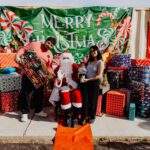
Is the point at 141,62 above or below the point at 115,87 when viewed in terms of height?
above

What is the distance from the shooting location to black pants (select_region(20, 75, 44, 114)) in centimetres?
522

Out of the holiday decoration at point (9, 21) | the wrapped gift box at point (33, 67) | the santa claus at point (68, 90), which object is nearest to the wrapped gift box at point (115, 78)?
the santa claus at point (68, 90)

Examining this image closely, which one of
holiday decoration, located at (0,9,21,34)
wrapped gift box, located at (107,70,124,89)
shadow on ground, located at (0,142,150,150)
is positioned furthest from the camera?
holiday decoration, located at (0,9,21,34)

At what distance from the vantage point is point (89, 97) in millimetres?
5230

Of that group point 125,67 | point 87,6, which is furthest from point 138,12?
point 125,67

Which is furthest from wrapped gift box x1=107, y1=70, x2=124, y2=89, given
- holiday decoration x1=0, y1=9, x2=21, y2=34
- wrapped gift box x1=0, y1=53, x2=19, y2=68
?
holiday decoration x1=0, y1=9, x2=21, y2=34

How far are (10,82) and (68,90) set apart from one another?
1.46m

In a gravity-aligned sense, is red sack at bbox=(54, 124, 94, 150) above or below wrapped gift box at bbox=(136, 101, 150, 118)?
below

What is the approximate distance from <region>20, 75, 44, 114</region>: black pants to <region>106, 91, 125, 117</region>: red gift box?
1.38 meters

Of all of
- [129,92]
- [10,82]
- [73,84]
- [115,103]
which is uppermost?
[73,84]

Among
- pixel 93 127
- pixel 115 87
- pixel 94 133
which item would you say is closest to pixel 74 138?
pixel 94 133

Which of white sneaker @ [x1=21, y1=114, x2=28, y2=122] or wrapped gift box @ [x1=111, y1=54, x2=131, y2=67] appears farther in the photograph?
wrapped gift box @ [x1=111, y1=54, x2=131, y2=67]

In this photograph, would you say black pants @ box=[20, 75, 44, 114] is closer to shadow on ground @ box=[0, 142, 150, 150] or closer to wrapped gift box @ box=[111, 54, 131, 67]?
shadow on ground @ box=[0, 142, 150, 150]

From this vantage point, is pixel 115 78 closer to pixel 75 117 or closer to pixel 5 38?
pixel 75 117
